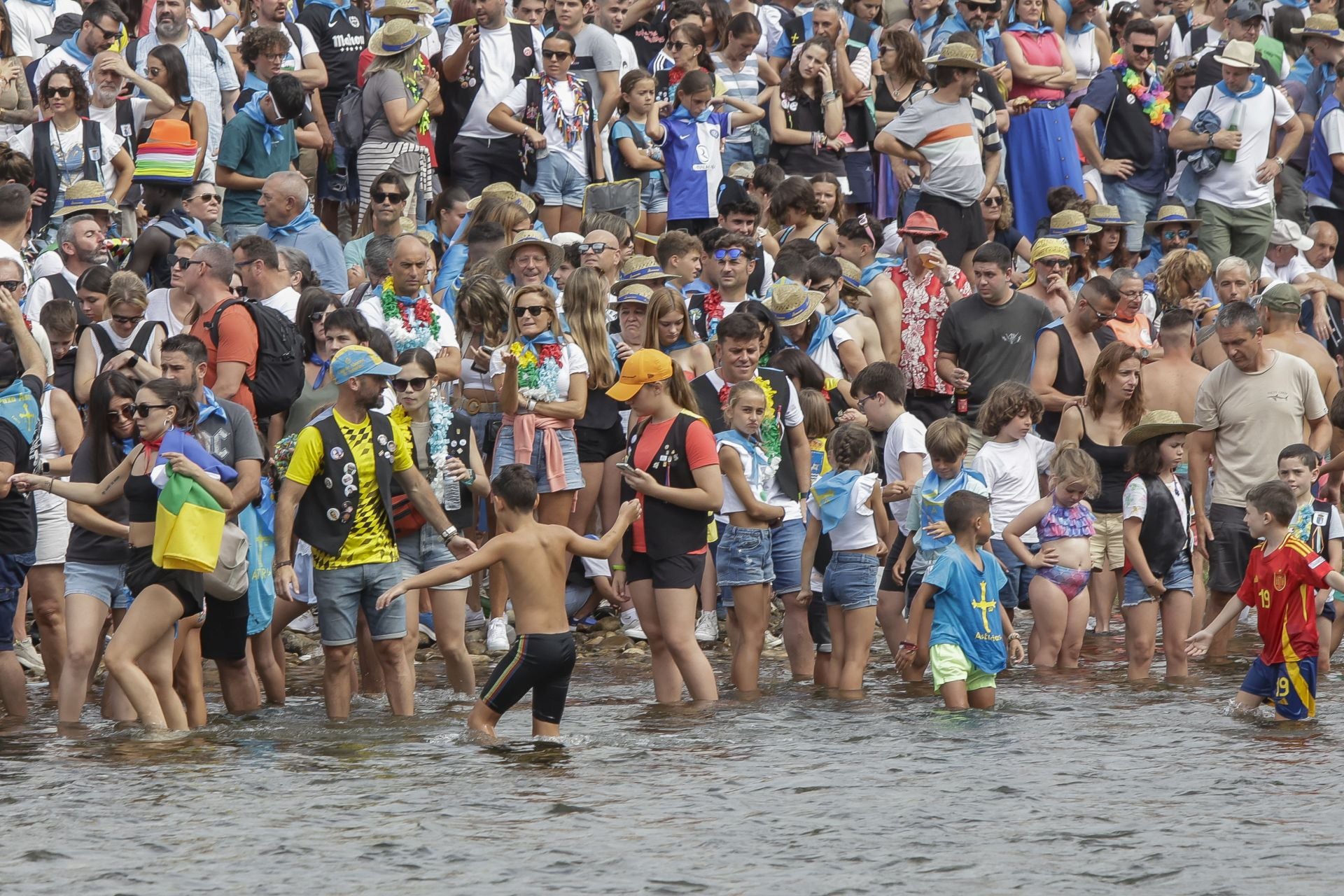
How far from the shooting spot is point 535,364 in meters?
11.3

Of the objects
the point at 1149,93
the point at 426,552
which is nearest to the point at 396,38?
the point at 426,552

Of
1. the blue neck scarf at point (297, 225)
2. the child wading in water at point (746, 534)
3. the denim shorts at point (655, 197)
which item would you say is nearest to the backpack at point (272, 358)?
the child wading in water at point (746, 534)

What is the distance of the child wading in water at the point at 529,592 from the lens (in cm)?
857

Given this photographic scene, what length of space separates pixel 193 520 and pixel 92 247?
4074mm

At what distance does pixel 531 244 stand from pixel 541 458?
1530 millimetres

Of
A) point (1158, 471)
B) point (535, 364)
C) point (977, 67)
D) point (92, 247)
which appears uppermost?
point (977, 67)

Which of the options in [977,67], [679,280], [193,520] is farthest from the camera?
[977,67]

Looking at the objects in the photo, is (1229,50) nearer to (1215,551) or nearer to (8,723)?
(1215,551)

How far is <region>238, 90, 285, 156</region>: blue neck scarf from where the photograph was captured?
44.6 ft

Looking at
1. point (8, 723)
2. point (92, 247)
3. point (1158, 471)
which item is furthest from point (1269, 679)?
point (92, 247)

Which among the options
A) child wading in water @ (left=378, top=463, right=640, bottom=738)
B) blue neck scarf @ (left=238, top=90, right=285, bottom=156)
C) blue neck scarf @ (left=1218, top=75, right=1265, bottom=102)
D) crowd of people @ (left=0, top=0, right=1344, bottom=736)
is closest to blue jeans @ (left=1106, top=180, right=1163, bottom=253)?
crowd of people @ (left=0, top=0, right=1344, bottom=736)

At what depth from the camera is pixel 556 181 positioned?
14578mm

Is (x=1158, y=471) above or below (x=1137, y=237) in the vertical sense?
below

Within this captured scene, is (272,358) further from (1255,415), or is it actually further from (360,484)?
(1255,415)
